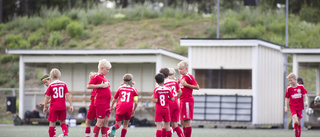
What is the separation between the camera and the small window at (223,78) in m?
20.1

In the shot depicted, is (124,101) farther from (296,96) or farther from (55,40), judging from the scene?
(55,40)

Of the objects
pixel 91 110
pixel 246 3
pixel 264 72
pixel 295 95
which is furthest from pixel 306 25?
pixel 91 110

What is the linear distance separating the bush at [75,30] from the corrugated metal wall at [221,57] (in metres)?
19.9

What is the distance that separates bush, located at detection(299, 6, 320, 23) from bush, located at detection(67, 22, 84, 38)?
15.7 meters

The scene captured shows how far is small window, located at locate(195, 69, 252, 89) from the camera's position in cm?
2014

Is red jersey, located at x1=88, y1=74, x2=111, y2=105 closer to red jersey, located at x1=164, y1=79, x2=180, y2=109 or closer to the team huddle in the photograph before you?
the team huddle

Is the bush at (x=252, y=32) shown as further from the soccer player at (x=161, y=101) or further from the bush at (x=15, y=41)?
the soccer player at (x=161, y=101)

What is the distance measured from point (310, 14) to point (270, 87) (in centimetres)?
1885

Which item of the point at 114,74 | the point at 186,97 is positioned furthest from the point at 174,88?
the point at 114,74

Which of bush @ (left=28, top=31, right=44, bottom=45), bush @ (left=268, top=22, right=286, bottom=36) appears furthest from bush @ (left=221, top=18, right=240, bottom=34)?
bush @ (left=28, top=31, right=44, bottom=45)

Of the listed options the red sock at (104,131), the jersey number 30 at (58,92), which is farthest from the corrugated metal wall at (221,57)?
the jersey number 30 at (58,92)

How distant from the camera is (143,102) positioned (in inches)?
869

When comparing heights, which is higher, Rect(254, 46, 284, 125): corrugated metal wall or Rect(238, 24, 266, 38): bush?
Rect(238, 24, 266, 38): bush

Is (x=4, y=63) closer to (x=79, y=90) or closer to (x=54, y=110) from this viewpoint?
(x=79, y=90)
